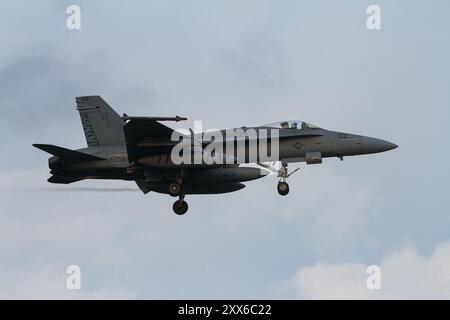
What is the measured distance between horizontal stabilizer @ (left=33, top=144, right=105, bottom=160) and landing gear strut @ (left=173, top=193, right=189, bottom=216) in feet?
11.8

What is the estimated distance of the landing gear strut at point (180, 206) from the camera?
37844 millimetres

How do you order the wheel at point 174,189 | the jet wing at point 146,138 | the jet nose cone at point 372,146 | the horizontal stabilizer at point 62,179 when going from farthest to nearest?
1. the horizontal stabilizer at point 62,179
2. the wheel at point 174,189
3. the jet nose cone at point 372,146
4. the jet wing at point 146,138

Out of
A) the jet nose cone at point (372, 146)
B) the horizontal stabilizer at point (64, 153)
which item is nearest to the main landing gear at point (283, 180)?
the jet nose cone at point (372, 146)

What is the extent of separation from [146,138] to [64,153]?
3217 mm

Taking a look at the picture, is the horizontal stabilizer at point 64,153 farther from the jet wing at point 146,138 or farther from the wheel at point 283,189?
the wheel at point 283,189

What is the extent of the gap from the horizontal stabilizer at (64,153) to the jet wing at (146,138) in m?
1.71

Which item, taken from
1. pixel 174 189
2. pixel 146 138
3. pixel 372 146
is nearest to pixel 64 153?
pixel 146 138

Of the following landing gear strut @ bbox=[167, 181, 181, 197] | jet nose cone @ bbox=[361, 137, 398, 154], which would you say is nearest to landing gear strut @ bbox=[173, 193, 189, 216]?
landing gear strut @ bbox=[167, 181, 181, 197]

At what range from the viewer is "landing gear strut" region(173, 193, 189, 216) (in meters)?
37.8

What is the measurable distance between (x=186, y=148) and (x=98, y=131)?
412 cm

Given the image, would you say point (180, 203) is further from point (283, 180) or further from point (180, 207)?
point (283, 180)

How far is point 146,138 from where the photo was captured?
116 ft
